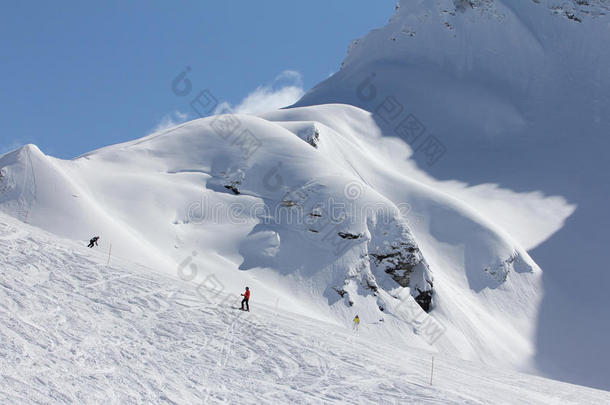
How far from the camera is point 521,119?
92.6 m

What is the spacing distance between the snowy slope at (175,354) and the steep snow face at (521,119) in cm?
3241

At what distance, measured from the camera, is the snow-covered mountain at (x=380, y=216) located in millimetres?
35406

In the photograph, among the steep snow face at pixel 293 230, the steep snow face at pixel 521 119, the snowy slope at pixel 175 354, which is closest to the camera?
the snowy slope at pixel 175 354

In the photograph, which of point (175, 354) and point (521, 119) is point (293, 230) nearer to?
point (175, 354)

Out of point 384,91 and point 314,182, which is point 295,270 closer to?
point 314,182

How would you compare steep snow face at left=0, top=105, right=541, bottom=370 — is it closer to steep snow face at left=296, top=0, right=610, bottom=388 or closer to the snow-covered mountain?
the snow-covered mountain

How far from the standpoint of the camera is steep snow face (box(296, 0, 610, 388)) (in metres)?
54.9

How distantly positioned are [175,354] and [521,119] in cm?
9098

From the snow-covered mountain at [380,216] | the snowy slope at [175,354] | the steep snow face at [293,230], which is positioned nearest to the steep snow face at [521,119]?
the snow-covered mountain at [380,216]

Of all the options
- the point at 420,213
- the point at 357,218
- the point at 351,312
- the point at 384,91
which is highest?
the point at 384,91

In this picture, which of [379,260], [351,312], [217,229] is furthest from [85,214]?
[379,260]

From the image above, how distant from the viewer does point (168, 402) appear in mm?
10859

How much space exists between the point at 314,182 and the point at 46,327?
1289 inches

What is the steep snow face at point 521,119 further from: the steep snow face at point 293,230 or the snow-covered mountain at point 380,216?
the steep snow face at point 293,230
